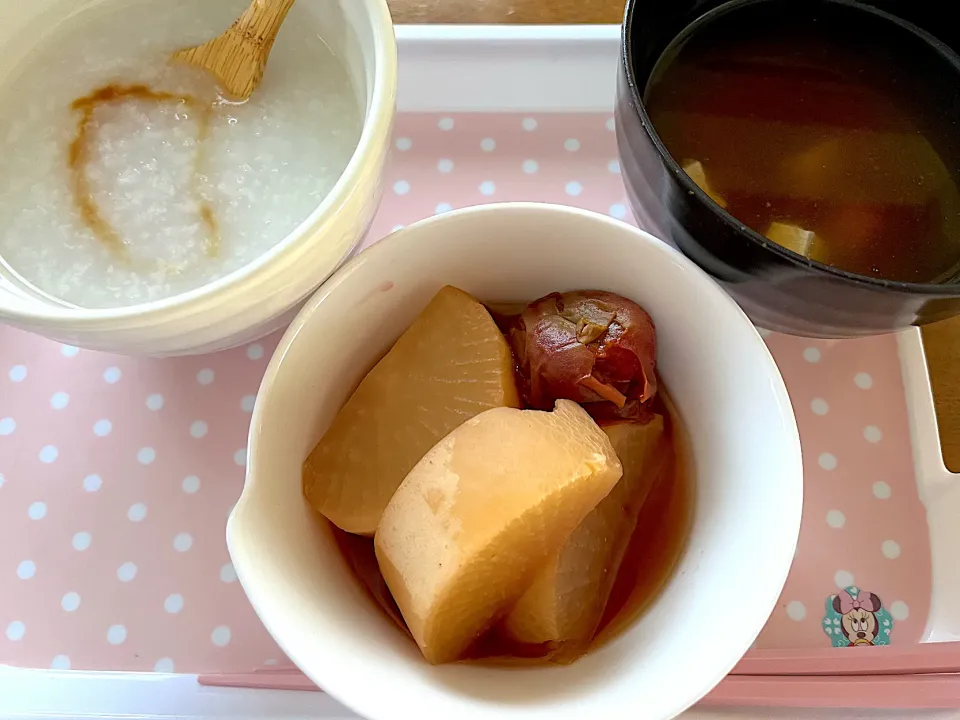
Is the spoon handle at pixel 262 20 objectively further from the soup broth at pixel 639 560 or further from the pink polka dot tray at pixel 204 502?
the soup broth at pixel 639 560

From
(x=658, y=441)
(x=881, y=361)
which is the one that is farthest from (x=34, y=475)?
(x=881, y=361)

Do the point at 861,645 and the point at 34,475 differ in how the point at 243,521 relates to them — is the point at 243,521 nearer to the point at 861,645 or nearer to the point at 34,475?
the point at 34,475

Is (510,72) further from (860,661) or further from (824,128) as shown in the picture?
(860,661)

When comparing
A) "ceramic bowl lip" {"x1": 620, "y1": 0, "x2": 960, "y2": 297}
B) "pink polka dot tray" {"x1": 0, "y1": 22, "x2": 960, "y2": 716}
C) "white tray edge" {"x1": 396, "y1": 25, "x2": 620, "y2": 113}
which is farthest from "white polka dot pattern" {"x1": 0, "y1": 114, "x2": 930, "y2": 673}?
"ceramic bowl lip" {"x1": 620, "y1": 0, "x2": 960, "y2": 297}

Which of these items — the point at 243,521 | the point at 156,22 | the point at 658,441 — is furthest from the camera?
the point at 156,22

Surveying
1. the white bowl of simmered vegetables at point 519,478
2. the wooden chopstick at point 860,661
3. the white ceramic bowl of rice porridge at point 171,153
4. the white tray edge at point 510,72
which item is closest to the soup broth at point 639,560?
the white bowl of simmered vegetables at point 519,478

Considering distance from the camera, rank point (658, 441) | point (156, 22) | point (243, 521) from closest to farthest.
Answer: point (243, 521) → point (658, 441) → point (156, 22)
